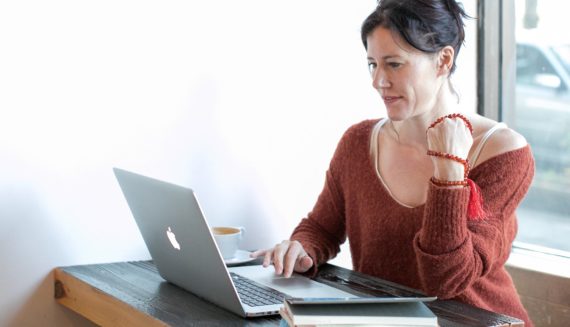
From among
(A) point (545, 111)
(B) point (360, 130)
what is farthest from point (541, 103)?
(B) point (360, 130)

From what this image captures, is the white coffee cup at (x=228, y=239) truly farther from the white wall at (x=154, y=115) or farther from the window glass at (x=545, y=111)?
the window glass at (x=545, y=111)

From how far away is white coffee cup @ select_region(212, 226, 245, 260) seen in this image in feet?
5.92

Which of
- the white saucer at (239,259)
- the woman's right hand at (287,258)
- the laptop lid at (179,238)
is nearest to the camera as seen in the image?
the laptop lid at (179,238)

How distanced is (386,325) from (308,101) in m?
0.94

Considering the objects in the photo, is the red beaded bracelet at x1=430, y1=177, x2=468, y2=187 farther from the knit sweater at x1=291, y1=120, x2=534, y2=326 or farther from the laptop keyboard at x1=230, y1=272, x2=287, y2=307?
the laptop keyboard at x1=230, y1=272, x2=287, y2=307

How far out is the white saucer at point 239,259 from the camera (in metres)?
1.80

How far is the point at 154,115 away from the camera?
6.03 ft

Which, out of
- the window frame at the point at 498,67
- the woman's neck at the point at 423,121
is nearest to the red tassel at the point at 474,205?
the woman's neck at the point at 423,121

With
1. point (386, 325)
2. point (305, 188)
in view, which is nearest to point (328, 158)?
point (305, 188)

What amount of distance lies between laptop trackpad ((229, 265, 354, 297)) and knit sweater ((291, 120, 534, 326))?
3.6 inches

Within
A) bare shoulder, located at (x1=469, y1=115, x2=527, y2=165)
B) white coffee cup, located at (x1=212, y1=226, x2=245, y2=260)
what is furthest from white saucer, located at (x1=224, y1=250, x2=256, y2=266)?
bare shoulder, located at (x1=469, y1=115, x2=527, y2=165)

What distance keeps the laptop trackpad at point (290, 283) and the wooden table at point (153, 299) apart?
1.4 inches

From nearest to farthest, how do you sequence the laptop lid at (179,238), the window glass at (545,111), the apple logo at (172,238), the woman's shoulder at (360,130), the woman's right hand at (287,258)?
1. the laptop lid at (179,238)
2. the apple logo at (172,238)
3. the woman's right hand at (287,258)
4. the woman's shoulder at (360,130)
5. the window glass at (545,111)

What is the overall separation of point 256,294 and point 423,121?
54 centimetres
